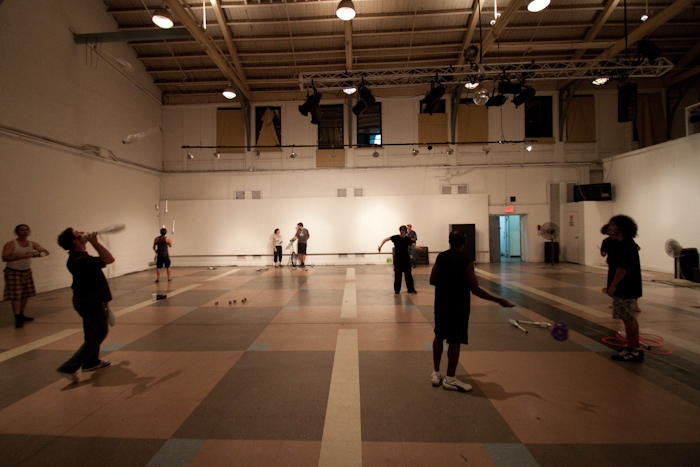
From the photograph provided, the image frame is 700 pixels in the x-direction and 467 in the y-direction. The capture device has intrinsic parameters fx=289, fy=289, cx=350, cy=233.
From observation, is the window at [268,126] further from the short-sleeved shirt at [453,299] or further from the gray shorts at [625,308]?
the gray shorts at [625,308]

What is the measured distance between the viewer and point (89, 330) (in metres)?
3.22

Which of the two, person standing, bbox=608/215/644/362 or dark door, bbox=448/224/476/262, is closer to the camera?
person standing, bbox=608/215/644/362

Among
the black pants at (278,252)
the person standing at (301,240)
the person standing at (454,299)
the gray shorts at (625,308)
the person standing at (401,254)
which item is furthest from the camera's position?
the black pants at (278,252)

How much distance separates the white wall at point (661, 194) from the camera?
899 centimetres

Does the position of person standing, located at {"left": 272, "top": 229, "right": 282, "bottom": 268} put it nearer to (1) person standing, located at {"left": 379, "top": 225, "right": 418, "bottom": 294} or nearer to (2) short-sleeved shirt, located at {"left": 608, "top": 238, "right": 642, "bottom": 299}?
(1) person standing, located at {"left": 379, "top": 225, "right": 418, "bottom": 294}

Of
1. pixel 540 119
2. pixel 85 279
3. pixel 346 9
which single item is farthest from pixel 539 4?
pixel 85 279

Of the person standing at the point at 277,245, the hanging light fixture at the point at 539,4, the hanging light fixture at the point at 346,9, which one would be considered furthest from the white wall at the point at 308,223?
the hanging light fixture at the point at 539,4

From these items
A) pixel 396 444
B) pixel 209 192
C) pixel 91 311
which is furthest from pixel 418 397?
pixel 209 192

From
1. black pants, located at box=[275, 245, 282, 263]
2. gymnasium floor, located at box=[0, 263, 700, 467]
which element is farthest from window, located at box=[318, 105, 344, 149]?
gymnasium floor, located at box=[0, 263, 700, 467]

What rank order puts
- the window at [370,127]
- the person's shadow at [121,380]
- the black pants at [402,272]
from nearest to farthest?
1. the person's shadow at [121,380]
2. the black pants at [402,272]
3. the window at [370,127]

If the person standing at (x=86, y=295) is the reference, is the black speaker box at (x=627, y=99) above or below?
above

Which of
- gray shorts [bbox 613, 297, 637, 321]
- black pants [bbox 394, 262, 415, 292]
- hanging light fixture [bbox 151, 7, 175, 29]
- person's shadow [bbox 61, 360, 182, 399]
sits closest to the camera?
person's shadow [bbox 61, 360, 182, 399]

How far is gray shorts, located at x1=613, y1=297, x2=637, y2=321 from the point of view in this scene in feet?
11.8

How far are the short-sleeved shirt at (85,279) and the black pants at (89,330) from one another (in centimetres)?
8
